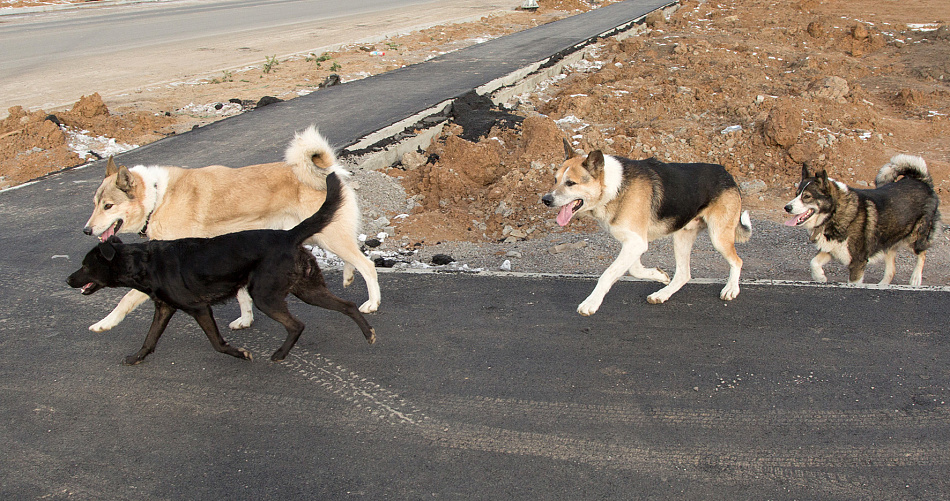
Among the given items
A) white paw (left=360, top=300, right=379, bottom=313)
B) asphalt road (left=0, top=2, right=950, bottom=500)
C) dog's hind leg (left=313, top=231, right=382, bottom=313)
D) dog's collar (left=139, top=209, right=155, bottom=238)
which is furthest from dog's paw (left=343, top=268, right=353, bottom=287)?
dog's collar (left=139, top=209, right=155, bottom=238)

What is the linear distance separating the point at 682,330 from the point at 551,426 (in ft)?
5.96

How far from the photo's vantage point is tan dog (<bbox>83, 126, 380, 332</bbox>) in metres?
5.36

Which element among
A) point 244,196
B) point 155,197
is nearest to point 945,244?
point 244,196

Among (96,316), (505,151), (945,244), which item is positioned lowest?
(945,244)

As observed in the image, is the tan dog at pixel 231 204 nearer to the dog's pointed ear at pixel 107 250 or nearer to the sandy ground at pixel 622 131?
the dog's pointed ear at pixel 107 250

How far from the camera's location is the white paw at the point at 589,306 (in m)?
5.13

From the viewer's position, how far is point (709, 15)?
28.9 m

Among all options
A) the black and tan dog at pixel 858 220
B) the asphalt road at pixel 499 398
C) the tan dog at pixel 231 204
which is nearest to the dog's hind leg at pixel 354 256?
the tan dog at pixel 231 204

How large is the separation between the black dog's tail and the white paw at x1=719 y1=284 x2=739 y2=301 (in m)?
3.46

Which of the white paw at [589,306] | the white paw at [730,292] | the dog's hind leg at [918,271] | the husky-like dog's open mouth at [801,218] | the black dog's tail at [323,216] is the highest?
the black dog's tail at [323,216]

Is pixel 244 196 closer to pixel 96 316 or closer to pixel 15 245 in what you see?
pixel 96 316

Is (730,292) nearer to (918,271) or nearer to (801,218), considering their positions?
(801,218)

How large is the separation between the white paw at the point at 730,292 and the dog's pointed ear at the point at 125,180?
5.15 meters

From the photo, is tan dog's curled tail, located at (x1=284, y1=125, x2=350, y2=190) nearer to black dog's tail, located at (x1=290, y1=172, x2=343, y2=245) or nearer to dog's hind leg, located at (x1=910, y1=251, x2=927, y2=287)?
black dog's tail, located at (x1=290, y1=172, x2=343, y2=245)
